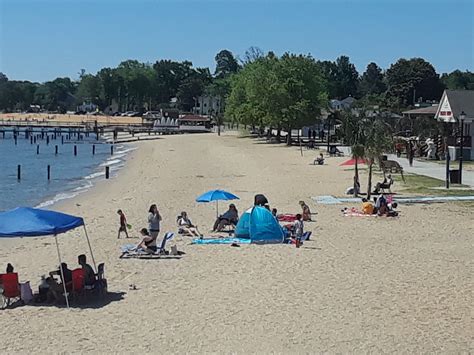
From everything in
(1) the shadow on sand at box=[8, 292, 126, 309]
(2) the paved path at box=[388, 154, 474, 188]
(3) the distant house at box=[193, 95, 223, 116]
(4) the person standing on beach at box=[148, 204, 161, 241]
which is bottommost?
(1) the shadow on sand at box=[8, 292, 126, 309]

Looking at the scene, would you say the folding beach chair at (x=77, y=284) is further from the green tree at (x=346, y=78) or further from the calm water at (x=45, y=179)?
the green tree at (x=346, y=78)

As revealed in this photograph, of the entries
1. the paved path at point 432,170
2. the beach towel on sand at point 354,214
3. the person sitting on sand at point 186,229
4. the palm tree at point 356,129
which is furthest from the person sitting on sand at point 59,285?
the paved path at point 432,170

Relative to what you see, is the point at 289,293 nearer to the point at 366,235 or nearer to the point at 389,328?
the point at 389,328

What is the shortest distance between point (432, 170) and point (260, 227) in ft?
72.1

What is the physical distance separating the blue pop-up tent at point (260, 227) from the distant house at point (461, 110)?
28937 mm

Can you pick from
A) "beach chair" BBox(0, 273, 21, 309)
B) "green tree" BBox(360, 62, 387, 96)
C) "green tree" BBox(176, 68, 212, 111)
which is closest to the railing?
"beach chair" BBox(0, 273, 21, 309)

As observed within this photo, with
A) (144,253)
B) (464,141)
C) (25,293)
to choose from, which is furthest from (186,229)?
(464,141)

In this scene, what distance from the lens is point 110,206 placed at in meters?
29.3

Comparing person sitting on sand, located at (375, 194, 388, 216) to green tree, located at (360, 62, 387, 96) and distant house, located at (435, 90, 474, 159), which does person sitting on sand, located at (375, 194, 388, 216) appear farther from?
green tree, located at (360, 62, 387, 96)

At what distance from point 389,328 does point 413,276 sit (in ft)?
12.4

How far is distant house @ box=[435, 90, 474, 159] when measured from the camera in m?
45.3

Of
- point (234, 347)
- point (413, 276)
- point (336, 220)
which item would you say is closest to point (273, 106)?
point (336, 220)

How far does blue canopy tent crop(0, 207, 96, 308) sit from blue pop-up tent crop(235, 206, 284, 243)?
622 cm

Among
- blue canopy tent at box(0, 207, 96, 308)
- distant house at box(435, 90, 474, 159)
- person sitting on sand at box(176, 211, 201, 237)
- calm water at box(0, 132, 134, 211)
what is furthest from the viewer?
distant house at box(435, 90, 474, 159)
